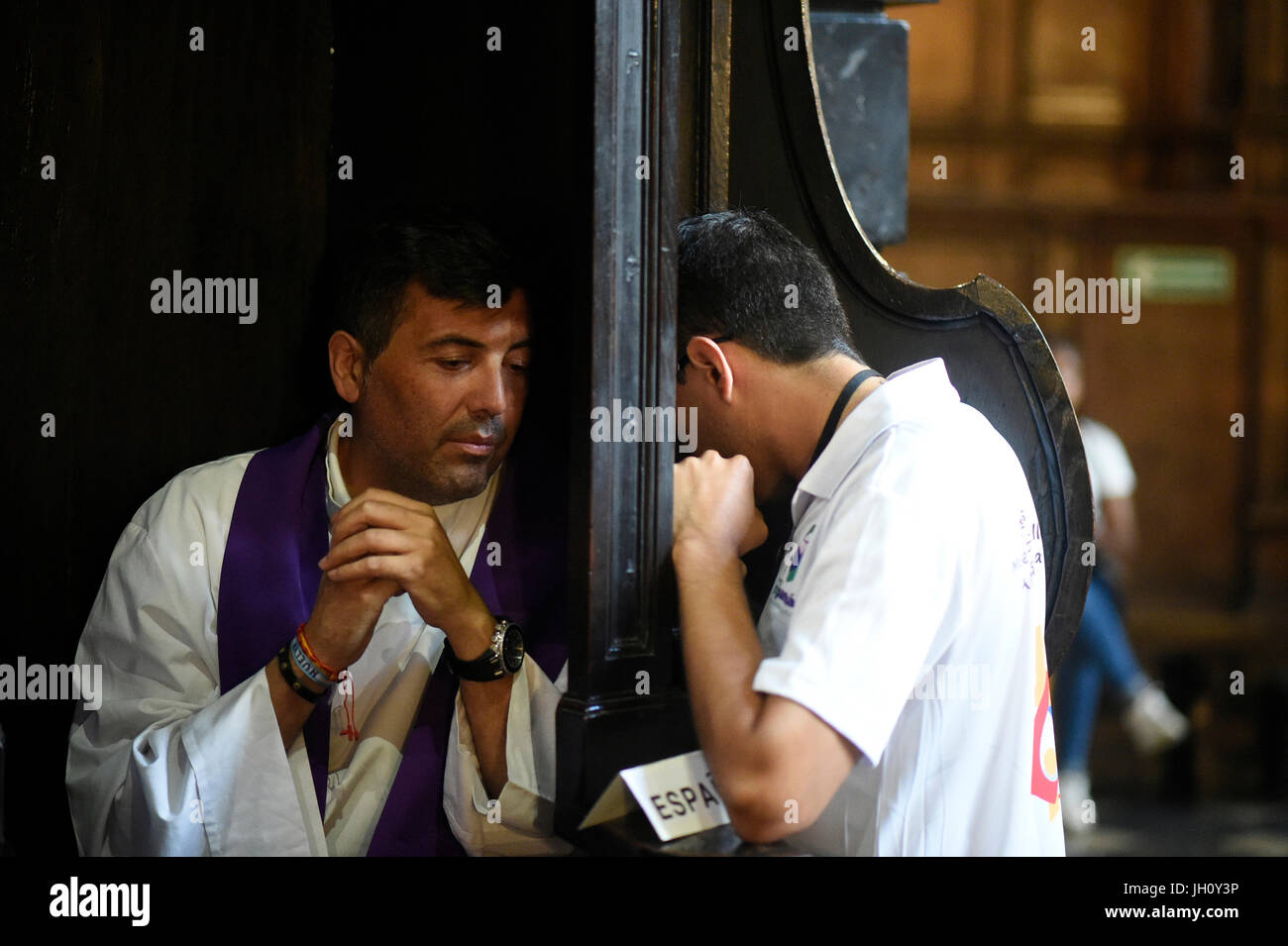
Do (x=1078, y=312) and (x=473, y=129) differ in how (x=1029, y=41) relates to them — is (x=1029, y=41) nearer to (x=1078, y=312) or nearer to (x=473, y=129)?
(x=1078, y=312)

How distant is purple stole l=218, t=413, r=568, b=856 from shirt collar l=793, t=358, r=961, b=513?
1.50 ft

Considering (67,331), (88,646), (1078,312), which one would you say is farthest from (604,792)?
(1078,312)

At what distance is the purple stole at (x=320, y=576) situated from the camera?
1939 mm

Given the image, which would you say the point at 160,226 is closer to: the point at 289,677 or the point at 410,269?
the point at 410,269

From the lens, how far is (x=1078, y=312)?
19.3 ft

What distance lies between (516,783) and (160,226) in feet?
3.92

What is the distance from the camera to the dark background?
2.13 m

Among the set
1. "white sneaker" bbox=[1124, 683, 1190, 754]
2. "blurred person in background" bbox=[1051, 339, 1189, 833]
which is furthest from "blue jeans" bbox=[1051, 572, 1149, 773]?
"white sneaker" bbox=[1124, 683, 1190, 754]

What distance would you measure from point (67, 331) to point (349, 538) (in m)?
0.82
